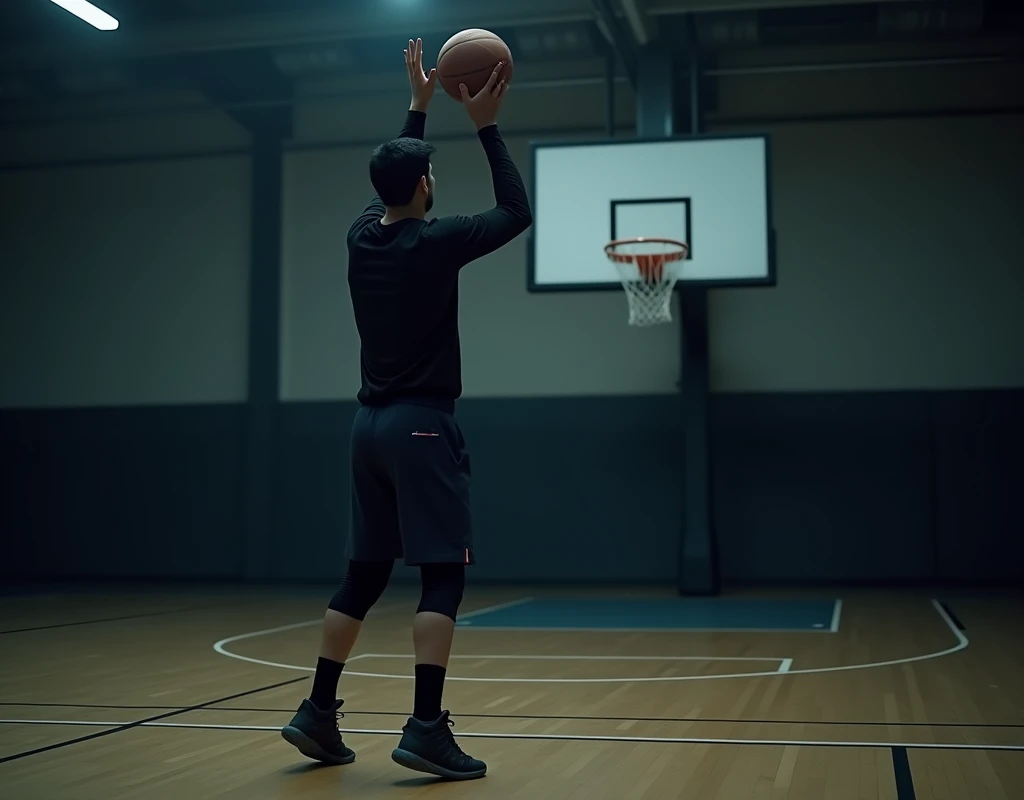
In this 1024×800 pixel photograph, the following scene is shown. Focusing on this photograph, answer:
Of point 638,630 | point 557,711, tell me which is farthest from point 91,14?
point 557,711

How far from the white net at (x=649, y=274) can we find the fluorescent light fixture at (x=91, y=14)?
4.79m

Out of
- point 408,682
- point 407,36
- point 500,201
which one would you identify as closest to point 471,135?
point 407,36

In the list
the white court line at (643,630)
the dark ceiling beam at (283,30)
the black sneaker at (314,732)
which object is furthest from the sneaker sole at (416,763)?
the dark ceiling beam at (283,30)

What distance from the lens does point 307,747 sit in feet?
10.2

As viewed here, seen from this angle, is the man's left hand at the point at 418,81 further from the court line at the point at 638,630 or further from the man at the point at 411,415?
the court line at the point at 638,630

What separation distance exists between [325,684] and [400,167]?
4.49 feet

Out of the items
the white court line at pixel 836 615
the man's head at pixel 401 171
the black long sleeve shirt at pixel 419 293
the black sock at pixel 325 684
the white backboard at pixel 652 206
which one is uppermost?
the white backboard at pixel 652 206

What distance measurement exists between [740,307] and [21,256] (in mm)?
8196

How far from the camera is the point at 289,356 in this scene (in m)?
12.7

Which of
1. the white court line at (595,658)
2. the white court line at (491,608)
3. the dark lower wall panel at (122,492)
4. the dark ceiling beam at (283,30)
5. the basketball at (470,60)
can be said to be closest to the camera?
the basketball at (470,60)

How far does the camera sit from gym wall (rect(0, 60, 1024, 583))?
11.1m

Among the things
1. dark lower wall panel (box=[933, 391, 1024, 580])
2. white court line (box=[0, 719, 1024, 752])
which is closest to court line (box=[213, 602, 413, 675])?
white court line (box=[0, 719, 1024, 752])

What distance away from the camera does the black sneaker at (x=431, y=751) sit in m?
2.91

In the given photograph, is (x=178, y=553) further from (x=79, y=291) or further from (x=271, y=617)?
(x=271, y=617)
